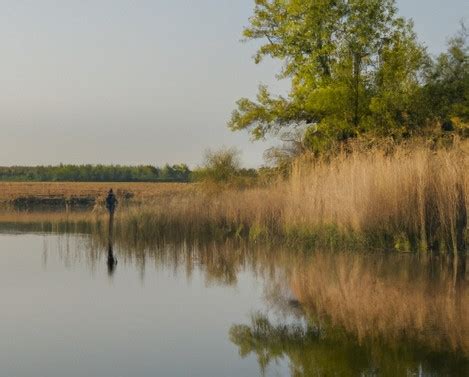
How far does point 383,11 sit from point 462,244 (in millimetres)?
16018

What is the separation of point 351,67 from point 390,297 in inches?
773

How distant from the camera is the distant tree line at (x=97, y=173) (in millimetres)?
108250

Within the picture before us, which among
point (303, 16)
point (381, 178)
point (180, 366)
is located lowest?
point (180, 366)

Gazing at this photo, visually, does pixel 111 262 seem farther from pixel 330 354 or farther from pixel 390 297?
pixel 330 354

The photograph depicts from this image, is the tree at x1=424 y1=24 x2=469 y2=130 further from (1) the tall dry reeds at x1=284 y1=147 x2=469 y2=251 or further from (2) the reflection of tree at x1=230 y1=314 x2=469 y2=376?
(2) the reflection of tree at x1=230 y1=314 x2=469 y2=376

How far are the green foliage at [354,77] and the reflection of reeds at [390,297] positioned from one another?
47.0 ft

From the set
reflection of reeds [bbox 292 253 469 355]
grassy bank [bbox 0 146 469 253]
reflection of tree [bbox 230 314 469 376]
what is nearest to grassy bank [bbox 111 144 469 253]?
grassy bank [bbox 0 146 469 253]

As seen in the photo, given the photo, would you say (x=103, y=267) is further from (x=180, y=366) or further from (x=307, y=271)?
(x=180, y=366)

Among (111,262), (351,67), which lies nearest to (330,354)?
(111,262)

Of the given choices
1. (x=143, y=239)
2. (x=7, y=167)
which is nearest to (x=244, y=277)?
(x=143, y=239)

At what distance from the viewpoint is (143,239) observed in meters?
22.1

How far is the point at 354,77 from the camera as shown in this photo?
30234 millimetres

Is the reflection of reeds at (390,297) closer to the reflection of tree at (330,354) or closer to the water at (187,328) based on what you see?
the water at (187,328)

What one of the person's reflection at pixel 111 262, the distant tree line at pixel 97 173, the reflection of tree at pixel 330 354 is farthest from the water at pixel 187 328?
the distant tree line at pixel 97 173
